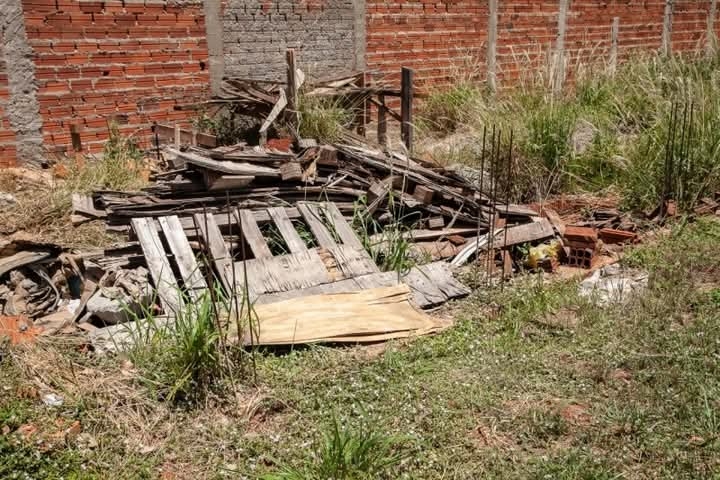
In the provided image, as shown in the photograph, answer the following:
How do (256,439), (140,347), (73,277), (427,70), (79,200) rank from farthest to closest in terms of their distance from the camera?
(427,70) → (79,200) → (73,277) → (140,347) → (256,439)

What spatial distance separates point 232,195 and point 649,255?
3717 millimetres

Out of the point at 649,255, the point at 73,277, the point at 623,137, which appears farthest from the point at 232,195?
the point at 623,137

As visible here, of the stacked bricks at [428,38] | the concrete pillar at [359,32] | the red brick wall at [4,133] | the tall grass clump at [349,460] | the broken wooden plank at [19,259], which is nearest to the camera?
the tall grass clump at [349,460]

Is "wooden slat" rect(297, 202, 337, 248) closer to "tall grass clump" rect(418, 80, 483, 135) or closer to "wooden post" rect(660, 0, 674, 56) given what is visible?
"tall grass clump" rect(418, 80, 483, 135)

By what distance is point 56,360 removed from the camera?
394 centimetres

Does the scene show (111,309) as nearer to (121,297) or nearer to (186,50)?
(121,297)

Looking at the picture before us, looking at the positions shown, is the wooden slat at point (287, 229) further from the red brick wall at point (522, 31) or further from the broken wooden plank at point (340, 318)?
the red brick wall at point (522, 31)

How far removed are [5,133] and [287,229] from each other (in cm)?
427

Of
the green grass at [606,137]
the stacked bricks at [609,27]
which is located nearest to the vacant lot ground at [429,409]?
the green grass at [606,137]

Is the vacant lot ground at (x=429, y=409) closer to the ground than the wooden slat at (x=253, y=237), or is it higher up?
closer to the ground

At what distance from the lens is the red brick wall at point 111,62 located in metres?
7.77

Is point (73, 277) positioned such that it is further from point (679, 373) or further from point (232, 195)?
point (679, 373)

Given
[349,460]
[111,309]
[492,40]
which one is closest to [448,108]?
[492,40]

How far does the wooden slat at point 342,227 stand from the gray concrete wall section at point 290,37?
4.37 m
